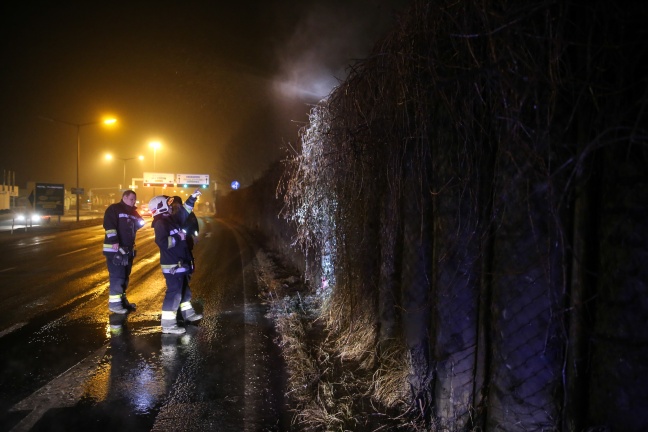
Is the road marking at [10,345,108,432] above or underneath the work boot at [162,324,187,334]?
underneath

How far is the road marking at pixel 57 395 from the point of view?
3.62 meters

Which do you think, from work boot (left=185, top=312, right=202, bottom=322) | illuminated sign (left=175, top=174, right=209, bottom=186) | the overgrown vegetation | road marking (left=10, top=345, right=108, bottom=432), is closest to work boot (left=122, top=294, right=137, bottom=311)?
work boot (left=185, top=312, right=202, bottom=322)

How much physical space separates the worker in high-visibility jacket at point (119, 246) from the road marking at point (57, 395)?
2317mm

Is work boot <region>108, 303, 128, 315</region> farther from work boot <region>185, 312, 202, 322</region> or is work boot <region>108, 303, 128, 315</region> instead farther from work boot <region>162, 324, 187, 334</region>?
work boot <region>162, 324, 187, 334</region>

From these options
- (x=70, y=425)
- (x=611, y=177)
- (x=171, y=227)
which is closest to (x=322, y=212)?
(x=171, y=227)

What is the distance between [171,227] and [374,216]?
A: 3166mm

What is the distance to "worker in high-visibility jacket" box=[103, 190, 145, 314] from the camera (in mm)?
6973

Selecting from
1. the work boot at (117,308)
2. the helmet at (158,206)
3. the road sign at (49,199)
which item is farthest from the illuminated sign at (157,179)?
the helmet at (158,206)

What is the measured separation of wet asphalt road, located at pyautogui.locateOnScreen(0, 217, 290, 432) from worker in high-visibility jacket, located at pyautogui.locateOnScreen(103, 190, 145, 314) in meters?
0.32

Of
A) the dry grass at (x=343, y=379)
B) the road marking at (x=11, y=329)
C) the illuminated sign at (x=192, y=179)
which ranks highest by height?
the illuminated sign at (x=192, y=179)

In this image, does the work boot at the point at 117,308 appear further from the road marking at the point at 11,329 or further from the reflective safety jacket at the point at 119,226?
the road marking at the point at 11,329

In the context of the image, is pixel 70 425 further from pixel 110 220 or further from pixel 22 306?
pixel 22 306

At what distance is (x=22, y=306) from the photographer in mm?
7309

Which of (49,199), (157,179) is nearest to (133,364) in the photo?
(49,199)
